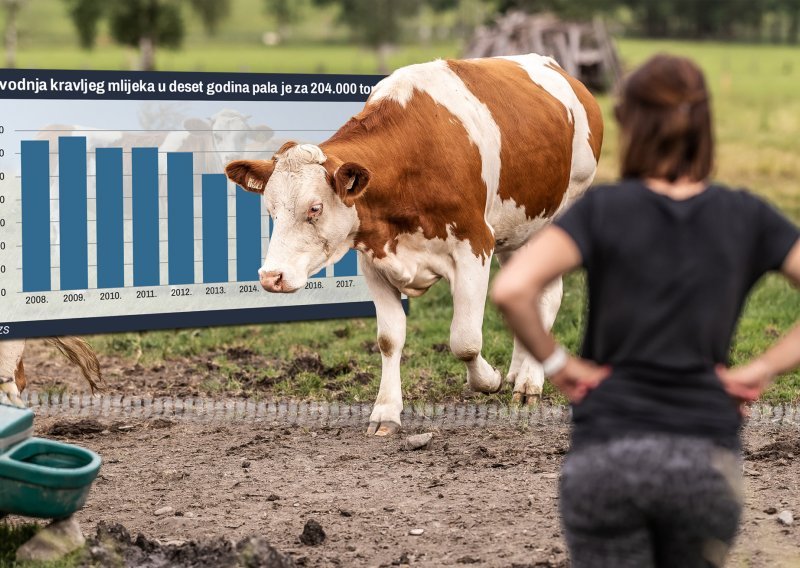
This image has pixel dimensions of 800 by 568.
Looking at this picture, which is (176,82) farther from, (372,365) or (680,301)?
(680,301)

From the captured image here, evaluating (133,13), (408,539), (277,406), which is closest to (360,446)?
(277,406)

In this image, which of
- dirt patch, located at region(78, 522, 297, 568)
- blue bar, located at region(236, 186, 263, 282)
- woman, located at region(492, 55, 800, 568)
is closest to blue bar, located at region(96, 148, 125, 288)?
blue bar, located at region(236, 186, 263, 282)

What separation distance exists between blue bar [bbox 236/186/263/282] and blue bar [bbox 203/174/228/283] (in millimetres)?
87

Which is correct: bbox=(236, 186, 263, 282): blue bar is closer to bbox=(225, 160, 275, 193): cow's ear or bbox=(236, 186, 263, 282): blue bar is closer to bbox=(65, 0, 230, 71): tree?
bbox=(225, 160, 275, 193): cow's ear

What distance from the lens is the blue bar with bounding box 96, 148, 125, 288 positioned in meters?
8.05

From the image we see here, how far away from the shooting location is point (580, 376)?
3.12 m

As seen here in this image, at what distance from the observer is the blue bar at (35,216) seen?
7.72 metres

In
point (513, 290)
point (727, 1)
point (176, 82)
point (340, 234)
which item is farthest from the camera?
point (727, 1)

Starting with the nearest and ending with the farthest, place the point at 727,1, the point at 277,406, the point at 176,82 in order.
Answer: the point at 277,406 < the point at 176,82 < the point at 727,1

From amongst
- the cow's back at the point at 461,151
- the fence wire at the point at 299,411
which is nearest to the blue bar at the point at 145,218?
the fence wire at the point at 299,411

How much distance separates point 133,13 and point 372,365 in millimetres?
56853

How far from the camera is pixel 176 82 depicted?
8.40 m

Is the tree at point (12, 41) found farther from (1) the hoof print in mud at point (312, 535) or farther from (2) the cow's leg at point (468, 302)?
(1) the hoof print in mud at point (312, 535)

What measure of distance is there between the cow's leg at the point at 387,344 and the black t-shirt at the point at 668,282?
13.3 ft
